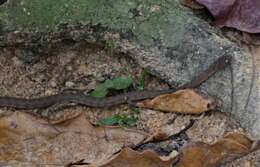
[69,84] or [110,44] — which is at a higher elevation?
[110,44]

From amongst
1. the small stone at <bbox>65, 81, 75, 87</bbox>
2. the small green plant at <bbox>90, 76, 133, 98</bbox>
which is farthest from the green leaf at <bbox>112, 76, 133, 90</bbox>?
the small stone at <bbox>65, 81, 75, 87</bbox>

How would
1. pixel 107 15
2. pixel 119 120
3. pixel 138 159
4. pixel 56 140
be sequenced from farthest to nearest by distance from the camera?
pixel 107 15
pixel 119 120
pixel 56 140
pixel 138 159

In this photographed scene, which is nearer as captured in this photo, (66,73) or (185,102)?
(185,102)

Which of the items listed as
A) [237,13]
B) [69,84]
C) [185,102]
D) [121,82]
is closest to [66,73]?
[69,84]

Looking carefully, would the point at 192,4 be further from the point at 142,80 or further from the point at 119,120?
the point at 119,120

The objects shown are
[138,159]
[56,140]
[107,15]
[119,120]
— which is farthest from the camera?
[107,15]

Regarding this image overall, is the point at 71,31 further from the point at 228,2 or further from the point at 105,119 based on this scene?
the point at 228,2

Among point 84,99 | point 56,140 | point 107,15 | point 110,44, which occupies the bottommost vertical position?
point 56,140

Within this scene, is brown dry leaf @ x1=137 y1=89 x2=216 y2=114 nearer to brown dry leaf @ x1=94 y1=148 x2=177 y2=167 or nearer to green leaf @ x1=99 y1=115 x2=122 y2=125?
green leaf @ x1=99 y1=115 x2=122 y2=125
